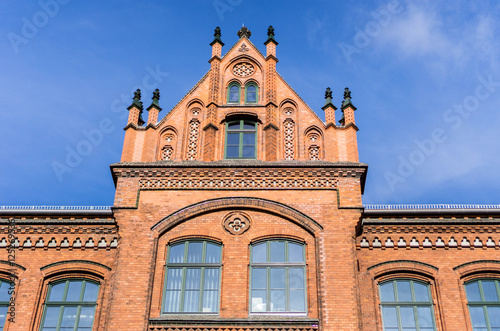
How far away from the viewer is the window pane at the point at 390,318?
52.6 feet

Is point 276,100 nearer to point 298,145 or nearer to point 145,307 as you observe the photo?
point 298,145

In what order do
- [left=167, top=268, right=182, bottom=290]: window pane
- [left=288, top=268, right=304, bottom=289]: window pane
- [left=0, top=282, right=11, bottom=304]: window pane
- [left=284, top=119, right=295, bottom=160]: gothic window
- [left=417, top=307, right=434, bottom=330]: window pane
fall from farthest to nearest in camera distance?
[left=284, top=119, right=295, bottom=160]: gothic window
[left=0, top=282, right=11, bottom=304]: window pane
[left=417, top=307, right=434, bottom=330]: window pane
[left=167, top=268, right=182, bottom=290]: window pane
[left=288, top=268, right=304, bottom=289]: window pane

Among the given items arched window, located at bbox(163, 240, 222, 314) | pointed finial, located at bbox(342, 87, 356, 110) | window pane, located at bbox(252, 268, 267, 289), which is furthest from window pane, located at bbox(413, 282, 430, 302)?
pointed finial, located at bbox(342, 87, 356, 110)

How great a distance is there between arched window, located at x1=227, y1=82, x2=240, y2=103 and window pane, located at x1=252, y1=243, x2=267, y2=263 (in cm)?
565

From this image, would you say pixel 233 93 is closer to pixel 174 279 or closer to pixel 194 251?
pixel 194 251

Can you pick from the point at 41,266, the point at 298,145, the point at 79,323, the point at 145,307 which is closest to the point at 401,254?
the point at 298,145

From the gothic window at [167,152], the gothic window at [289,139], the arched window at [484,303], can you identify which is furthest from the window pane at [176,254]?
the arched window at [484,303]

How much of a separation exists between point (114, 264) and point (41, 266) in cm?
237

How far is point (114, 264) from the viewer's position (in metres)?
16.9

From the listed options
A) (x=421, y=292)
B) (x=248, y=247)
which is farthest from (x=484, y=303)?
(x=248, y=247)

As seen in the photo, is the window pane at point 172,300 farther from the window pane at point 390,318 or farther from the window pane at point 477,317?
the window pane at point 477,317

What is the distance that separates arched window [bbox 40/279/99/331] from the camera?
16.4 meters

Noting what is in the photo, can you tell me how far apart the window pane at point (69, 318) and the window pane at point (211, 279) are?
4.19 meters

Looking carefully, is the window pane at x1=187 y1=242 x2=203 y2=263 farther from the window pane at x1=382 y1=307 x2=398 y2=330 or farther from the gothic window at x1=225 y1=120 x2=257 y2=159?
the window pane at x1=382 y1=307 x2=398 y2=330
